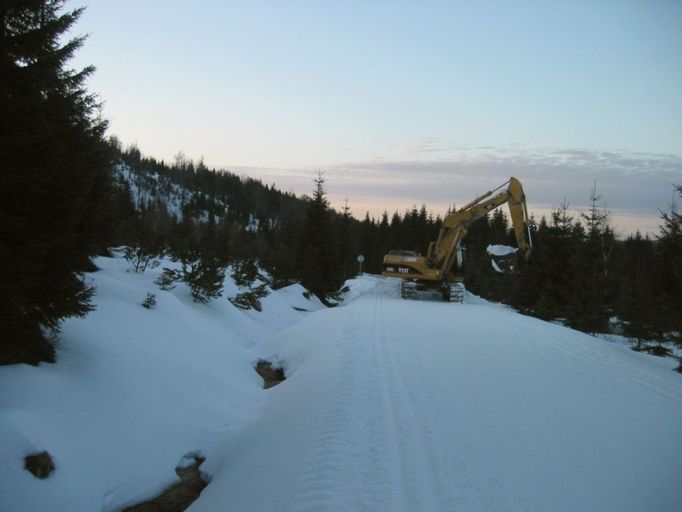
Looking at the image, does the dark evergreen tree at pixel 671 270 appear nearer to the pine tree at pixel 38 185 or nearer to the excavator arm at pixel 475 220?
the excavator arm at pixel 475 220

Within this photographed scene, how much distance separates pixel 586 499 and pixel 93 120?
28.1ft

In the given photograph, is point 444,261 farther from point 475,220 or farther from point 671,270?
point 671,270

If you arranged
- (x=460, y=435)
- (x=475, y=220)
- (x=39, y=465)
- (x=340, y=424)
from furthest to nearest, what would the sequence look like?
1. (x=475, y=220)
2. (x=340, y=424)
3. (x=460, y=435)
4. (x=39, y=465)

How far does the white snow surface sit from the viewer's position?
4.64 meters

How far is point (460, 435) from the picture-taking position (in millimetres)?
5836

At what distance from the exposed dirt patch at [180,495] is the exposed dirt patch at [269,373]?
A: 413cm

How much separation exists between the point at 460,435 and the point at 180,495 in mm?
3591

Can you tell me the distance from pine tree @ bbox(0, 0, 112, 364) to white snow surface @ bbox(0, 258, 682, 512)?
77 centimetres

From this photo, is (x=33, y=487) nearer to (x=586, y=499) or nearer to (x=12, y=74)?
(x=12, y=74)

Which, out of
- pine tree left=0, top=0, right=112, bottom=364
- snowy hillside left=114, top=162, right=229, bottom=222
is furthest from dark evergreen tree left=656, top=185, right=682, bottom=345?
snowy hillside left=114, top=162, right=229, bottom=222

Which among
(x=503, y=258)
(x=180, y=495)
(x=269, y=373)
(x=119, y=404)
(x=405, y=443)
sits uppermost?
(x=503, y=258)

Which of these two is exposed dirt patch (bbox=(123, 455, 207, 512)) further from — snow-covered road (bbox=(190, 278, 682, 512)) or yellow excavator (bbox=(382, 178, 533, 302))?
yellow excavator (bbox=(382, 178, 533, 302))

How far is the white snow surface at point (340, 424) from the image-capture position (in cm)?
464

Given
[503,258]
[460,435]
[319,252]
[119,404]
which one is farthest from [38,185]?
[503,258]
